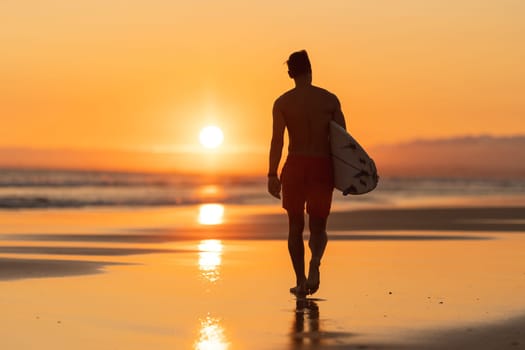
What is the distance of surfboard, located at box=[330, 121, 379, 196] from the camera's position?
28.9 feet

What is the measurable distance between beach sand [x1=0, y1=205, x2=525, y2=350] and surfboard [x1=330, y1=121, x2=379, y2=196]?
3.13 ft

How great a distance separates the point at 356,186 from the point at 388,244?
611 cm

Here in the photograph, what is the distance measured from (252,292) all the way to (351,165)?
144 centimetres

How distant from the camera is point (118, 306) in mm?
8102

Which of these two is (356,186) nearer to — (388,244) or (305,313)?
(305,313)

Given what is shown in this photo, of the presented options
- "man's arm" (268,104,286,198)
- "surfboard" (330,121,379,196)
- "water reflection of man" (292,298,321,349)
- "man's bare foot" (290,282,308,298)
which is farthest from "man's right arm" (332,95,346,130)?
"water reflection of man" (292,298,321,349)

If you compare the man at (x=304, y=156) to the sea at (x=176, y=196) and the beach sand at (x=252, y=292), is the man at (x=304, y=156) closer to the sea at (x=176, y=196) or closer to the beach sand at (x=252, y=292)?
the beach sand at (x=252, y=292)

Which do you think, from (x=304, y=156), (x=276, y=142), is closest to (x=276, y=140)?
(x=276, y=142)

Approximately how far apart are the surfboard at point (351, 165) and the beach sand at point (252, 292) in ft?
3.13

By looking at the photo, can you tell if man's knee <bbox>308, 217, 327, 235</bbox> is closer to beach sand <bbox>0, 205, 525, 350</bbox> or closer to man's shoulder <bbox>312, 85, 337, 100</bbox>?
beach sand <bbox>0, 205, 525, 350</bbox>

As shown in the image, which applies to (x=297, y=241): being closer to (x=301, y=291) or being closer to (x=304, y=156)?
(x=301, y=291)

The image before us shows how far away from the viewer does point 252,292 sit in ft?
29.6

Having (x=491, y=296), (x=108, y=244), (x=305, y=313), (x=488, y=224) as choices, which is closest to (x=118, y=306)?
(x=305, y=313)

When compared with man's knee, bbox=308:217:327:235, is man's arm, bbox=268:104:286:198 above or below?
above
